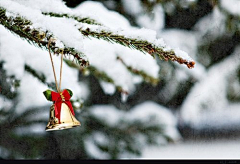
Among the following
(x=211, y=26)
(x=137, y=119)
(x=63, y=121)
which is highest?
(x=211, y=26)

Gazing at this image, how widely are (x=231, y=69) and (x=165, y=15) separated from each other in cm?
37

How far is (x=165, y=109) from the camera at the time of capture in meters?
1.23

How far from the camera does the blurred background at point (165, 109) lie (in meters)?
1.21

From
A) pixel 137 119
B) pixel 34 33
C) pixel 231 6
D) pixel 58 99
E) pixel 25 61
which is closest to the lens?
pixel 34 33

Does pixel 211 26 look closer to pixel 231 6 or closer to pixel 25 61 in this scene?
pixel 231 6

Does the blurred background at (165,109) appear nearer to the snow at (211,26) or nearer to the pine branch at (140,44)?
the snow at (211,26)

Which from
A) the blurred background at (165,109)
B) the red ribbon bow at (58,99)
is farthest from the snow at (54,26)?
the blurred background at (165,109)

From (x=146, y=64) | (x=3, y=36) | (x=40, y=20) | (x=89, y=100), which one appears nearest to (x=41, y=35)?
(x=40, y=20)

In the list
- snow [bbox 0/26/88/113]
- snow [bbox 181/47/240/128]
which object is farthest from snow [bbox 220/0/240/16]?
snow [bbox 0/26/88/113]

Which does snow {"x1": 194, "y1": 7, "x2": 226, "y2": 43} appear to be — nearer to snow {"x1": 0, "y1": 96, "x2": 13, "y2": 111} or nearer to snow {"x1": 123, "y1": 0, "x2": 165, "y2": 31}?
snow {"x1": 123, "y1": 0, "x2": 165, "y2": 31}

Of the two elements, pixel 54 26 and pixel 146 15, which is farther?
pixel 146 15

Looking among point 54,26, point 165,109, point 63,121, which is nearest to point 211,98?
point 165,109

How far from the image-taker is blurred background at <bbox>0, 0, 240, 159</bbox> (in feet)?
3.96
